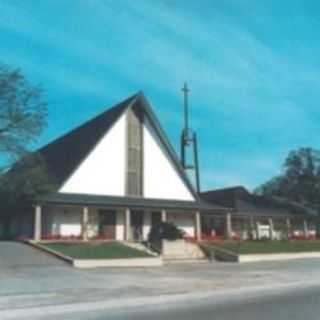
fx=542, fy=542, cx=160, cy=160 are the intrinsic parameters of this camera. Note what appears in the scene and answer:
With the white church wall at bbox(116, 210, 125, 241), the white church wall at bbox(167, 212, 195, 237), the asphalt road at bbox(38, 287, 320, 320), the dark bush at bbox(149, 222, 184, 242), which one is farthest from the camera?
the white church wall at bbox(167, 212, 195, 237)

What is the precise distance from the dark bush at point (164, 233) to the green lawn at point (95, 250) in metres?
3.66

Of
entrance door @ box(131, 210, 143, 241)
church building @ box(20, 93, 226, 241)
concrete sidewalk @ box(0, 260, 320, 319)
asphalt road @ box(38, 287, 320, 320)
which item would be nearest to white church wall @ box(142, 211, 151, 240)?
church building @ box(20, 93, 226, 241)

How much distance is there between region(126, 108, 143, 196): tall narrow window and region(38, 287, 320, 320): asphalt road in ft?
76.8

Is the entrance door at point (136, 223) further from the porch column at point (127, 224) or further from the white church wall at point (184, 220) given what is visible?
the white church wall at point (184, 220)

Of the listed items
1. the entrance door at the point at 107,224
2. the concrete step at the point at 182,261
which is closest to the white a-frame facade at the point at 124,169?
the entrance door at the point at 107,224

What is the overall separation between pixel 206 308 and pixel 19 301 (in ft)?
14.5

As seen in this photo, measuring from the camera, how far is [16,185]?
3106 centimetres

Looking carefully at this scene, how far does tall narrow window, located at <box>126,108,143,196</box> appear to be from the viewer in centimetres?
3650

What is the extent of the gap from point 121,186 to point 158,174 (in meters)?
3.31

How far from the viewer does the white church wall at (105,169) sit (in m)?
34.5

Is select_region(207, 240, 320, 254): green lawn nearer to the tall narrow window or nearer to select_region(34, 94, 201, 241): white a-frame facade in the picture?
select_region(34, 94, 201, 241): white a-frame facade

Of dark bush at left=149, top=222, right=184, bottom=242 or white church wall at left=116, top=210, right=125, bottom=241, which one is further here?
white church wall at left=116, top=210, right=125, bottom=241

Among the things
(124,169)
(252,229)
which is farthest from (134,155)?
(252,229)

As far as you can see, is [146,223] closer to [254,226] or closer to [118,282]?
[254,226]
